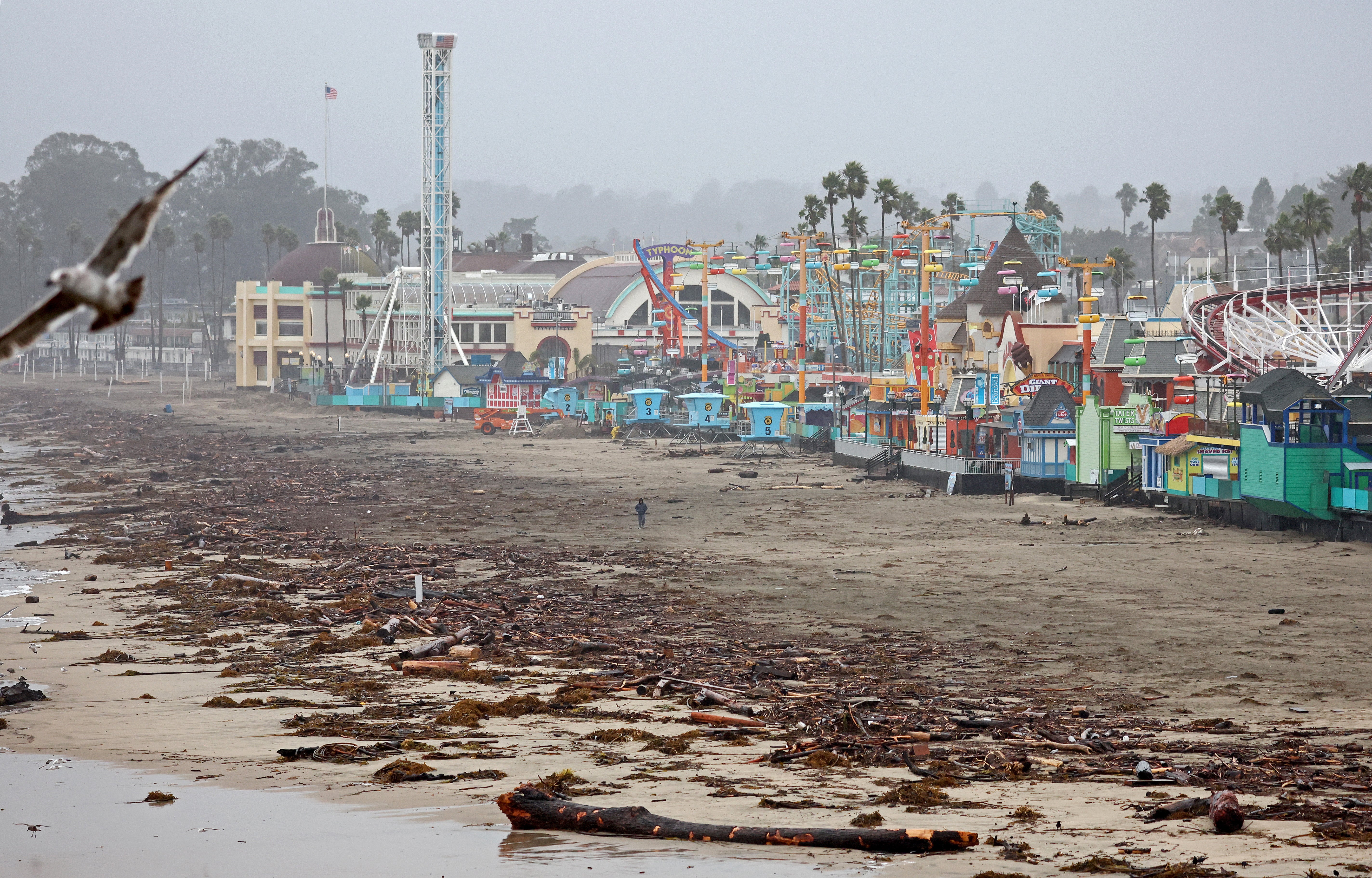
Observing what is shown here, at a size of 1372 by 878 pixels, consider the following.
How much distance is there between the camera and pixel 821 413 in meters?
71.7

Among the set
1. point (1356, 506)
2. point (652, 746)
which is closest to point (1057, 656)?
point (652, 746)

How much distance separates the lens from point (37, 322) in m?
3.64

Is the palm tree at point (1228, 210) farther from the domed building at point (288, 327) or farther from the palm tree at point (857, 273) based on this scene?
the domed building at point (288, 327)

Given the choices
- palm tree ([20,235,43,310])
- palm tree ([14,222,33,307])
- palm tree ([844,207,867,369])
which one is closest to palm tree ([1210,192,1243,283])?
palm tree ([844,207,867,369])

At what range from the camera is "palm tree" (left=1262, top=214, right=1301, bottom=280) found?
7962cm

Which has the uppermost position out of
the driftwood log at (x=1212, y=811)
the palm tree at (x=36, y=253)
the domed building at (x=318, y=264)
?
the palm tree at (x=36, y=253)

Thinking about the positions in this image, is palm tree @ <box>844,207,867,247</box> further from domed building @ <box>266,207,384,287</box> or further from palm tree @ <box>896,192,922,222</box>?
domed building @ <box>266,207,384,287</box>

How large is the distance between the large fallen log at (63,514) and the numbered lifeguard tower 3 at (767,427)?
34.3m

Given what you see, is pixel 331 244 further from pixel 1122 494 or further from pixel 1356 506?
pixel 1356 506

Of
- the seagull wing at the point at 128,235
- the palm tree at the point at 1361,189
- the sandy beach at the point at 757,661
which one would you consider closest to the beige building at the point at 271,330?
the sandy beach at the point at 757,661

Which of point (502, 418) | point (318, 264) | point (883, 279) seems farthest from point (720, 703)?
point (318, 264)

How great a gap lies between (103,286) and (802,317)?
79.8m

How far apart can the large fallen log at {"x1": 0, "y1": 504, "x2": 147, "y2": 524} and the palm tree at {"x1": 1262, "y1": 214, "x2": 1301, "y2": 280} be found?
2465 inches

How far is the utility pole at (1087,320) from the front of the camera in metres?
55.1
